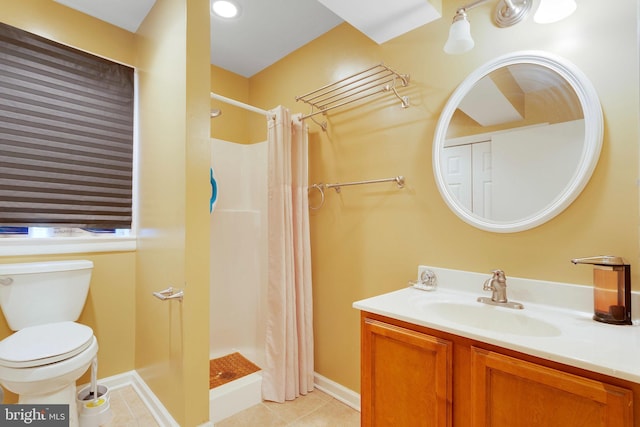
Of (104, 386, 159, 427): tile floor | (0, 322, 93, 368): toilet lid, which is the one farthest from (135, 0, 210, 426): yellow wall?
(0, 322, 93, 368): toilet lid

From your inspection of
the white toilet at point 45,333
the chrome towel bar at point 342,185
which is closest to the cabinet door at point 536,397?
the chrome towel bar at point 342,185

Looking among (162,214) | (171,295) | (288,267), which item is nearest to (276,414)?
(288,267)

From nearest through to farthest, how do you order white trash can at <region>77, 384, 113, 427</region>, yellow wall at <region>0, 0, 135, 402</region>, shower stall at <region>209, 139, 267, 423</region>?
white trash can at <region>77, 384, 113, 427</region>, yellow wall at <region>0, 0, 135, 402</region>, shower stall at <region>209, 139, 267, 423</region>

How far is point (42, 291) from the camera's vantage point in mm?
1692

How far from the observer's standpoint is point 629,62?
42.9 inches

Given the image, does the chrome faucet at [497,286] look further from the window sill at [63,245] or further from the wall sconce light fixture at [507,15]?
the window sill at [63,245]

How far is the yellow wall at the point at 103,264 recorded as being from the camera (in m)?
1.89

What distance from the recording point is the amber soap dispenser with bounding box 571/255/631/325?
104 cm

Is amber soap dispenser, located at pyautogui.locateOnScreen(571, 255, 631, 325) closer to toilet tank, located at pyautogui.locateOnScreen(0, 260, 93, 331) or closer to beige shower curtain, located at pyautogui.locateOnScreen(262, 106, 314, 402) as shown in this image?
beige shower curtain, located at pyautogui.locateOnScreen(262, 106, 314, 402)

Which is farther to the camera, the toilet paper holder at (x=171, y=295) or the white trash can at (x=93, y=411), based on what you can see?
the white trash can at (x=93, y=411)

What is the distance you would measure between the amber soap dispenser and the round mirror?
244mm

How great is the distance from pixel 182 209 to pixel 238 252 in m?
1.18

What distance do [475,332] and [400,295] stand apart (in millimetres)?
501

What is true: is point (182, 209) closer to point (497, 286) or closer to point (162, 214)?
point (162, 214)
